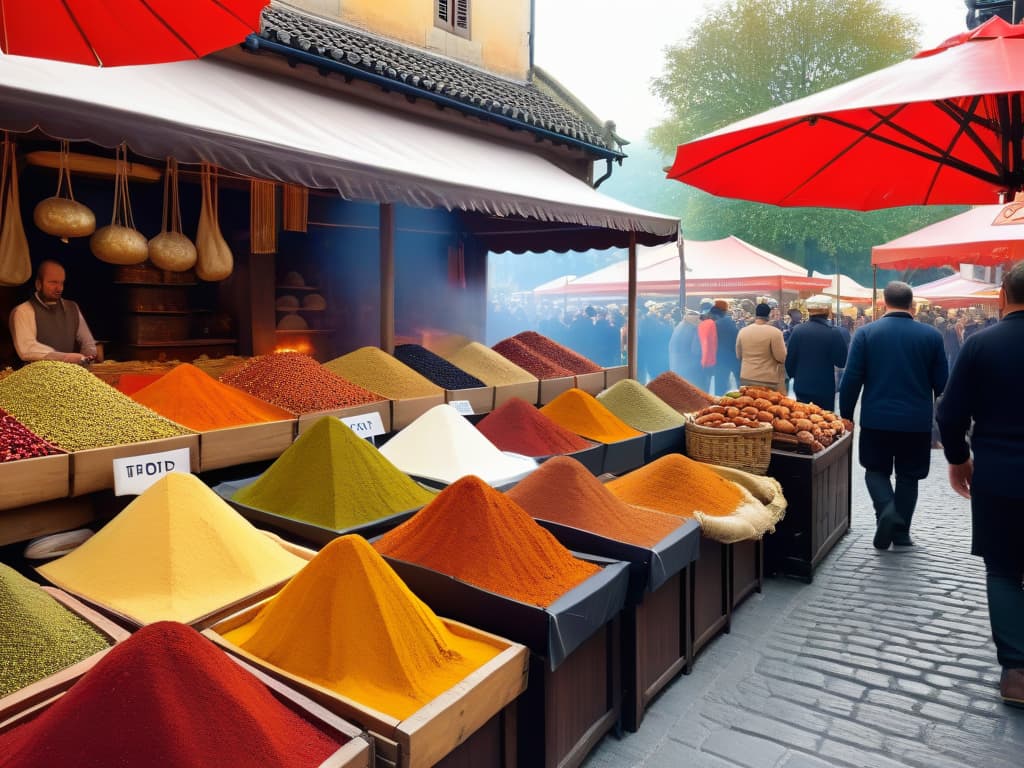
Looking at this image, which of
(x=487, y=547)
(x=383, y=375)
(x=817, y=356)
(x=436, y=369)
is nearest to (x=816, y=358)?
(x=817, y=356)

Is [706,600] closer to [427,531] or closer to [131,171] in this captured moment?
[427,531]

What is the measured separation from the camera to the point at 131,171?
4742 millimetres

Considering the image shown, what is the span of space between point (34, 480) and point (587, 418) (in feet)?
7.82

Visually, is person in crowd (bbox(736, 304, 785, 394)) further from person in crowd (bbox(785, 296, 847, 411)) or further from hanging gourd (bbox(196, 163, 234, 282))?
hanging gourd (bbox(196, 163, 234, 282))

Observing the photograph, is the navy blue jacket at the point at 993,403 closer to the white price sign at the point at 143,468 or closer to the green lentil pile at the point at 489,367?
the green lentil pile at the point at 489,367

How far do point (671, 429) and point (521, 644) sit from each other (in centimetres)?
240

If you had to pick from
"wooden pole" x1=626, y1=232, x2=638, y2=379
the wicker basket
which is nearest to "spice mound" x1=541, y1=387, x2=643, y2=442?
the wicker basket

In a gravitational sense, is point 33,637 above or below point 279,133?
below

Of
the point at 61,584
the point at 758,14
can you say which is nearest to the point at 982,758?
the point at 61,584

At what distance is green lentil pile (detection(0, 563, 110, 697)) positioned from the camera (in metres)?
1.32

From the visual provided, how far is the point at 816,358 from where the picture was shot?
5793 millimetres

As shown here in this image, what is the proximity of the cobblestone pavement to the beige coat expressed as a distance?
8.94 ft

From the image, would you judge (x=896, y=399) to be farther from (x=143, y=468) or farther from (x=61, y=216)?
(x=61, y=216)

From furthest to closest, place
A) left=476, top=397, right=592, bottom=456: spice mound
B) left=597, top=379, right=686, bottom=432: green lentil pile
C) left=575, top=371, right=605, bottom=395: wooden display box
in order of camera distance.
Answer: left=575, top=371, right=605, bottom=395: wooden display box
left=597, top=379, right=686, bottom=432: green lentil pile
left=476, top=397, right=592, bottom=456: spice mound
